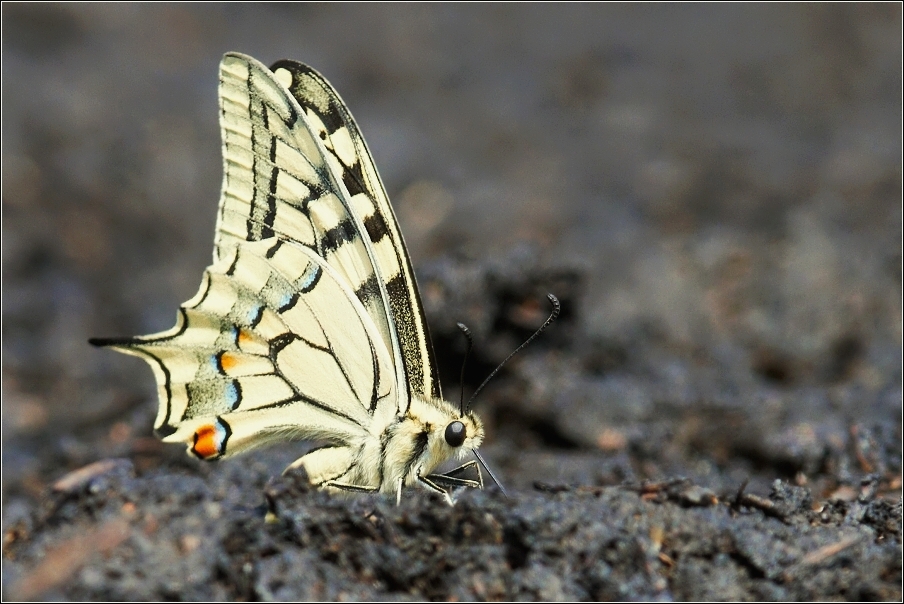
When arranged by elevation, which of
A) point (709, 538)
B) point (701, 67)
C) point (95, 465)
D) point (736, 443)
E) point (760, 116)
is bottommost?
point (95, 465)

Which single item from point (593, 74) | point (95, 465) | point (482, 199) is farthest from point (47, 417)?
point (593, 74)

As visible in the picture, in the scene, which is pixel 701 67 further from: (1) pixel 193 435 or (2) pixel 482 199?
(1) pixel 193 435

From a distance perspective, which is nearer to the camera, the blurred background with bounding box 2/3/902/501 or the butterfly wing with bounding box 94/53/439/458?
the butterfly wing with bounding box 94/53/439/458

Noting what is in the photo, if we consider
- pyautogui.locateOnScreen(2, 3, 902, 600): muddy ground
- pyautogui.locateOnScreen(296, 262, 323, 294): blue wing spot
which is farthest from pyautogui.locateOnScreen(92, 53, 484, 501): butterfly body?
pyautogui.locateOnScreen(2, 3, 902, 600): muddy ground

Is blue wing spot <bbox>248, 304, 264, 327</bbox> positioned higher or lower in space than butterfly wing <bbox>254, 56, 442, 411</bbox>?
lower

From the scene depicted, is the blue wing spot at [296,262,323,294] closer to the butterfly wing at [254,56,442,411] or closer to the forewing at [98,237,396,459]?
the forewing at [98,237,396,459]

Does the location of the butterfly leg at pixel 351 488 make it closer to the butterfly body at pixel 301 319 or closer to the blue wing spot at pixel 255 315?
the butterfly body at pixel 301 319
